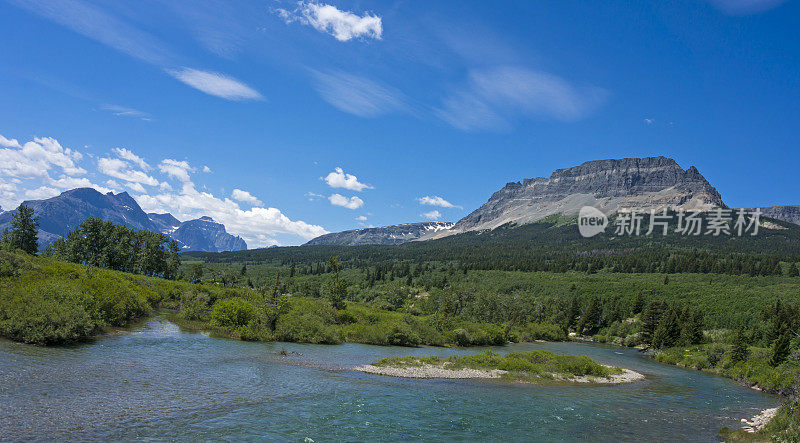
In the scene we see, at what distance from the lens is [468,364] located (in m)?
50.2

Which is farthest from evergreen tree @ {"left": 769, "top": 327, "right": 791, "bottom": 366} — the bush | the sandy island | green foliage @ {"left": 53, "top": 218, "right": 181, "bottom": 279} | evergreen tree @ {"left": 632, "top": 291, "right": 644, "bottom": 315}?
green foliage @ {"left": 53, "top": 218, "right": 181, "bottom": 279}

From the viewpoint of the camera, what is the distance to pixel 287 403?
2908 centimetres

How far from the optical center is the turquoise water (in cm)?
2236

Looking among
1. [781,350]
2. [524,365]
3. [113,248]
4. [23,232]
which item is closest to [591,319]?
[781,350]

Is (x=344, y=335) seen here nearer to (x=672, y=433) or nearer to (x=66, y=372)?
(x=66, y=372)

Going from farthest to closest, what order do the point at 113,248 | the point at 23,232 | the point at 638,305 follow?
the point at 638,305 < the point at 113,248 < the point at 23,232

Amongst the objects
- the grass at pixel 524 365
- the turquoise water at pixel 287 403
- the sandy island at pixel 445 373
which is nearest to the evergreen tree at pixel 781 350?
the turquoise water at pixel 287 403

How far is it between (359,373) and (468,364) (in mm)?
14376

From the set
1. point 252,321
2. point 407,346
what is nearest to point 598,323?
point 407,346

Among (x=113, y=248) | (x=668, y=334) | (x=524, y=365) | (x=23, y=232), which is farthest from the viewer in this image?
(x=113, y=248)

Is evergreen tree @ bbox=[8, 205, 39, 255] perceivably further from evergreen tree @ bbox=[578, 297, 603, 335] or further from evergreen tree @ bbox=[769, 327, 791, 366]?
evergreen tree @ bbox=[578, 297, 603, 335]

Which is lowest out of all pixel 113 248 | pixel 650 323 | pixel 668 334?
pixel 668 334

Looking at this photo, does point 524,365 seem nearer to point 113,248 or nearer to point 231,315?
point 231,315

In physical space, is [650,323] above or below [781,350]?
below
